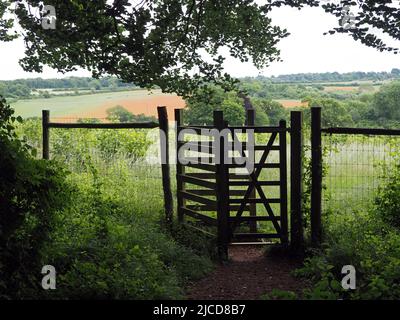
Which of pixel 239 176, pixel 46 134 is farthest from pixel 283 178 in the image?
pixel 46 134

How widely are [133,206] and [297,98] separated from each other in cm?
744

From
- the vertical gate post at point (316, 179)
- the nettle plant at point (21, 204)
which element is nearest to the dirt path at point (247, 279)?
the vertical gate post at point (316, 179)

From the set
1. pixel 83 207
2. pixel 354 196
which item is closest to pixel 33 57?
pixel 83 207

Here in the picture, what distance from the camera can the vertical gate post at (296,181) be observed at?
307 inches

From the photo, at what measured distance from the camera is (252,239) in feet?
28.2

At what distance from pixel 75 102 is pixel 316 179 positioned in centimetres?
891

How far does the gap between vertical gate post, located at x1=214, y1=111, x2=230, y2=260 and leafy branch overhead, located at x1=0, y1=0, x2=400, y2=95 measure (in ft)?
3.26

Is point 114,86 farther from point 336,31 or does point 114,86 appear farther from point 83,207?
point 336,31

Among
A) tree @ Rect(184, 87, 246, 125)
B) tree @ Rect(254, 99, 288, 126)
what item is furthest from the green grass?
tree @ Rect(254, 99, 288, 126)

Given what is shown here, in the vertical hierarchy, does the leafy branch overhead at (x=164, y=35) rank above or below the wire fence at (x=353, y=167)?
Answer: above

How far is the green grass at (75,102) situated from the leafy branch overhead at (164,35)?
6159mm

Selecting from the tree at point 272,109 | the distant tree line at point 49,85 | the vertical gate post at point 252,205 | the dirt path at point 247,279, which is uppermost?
the distant tree line at point 49,85

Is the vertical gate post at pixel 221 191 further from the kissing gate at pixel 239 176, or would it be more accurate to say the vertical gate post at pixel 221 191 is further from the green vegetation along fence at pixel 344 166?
the green vegetation along fence at pixel 344 166

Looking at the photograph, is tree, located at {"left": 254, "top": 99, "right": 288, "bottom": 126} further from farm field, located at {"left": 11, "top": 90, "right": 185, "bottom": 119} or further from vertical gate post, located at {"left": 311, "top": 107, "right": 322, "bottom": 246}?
vertical gate post, located at {"left": 311, "top": 107, "right": 322, "bottom": 246}
